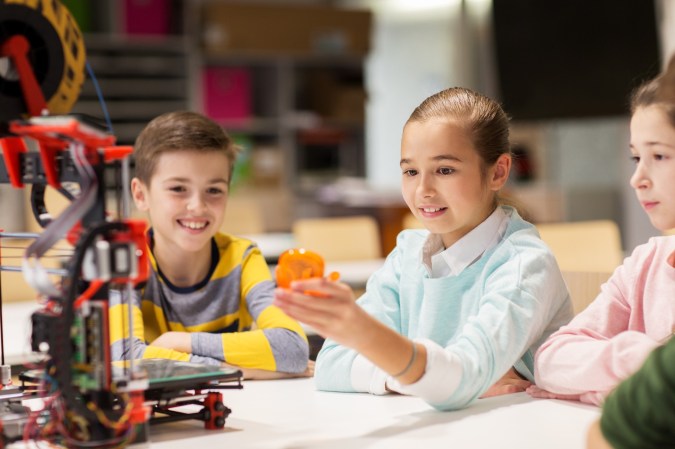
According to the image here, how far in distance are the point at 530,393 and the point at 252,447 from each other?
47 cm

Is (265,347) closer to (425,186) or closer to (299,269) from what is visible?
(425,186)

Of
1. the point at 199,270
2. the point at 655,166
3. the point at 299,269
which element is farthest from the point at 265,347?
the point at 655,166

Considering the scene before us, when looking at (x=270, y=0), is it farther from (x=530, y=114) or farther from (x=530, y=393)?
(x=530, y=393)

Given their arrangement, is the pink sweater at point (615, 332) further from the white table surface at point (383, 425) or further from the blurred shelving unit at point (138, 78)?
the blurred shelving unit at point (138, 78)

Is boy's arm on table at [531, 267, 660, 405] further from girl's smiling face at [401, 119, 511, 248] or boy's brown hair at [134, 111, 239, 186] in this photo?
boy's brown hair at [134, 111, 239, 186]

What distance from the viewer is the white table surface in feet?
3.65

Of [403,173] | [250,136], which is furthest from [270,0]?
[403,173]

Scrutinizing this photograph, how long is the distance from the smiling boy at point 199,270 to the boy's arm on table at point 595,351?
1.66ft

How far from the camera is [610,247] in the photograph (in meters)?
3.11

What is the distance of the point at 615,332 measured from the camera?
1368 millimetres

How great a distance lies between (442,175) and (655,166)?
0.31 m

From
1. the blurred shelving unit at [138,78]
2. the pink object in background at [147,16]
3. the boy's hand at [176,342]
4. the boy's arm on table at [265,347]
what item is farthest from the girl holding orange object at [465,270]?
the pink object in background at [147,16]

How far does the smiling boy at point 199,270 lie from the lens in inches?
65.8

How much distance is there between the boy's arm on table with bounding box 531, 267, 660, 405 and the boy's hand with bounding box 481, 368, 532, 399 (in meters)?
0.05
